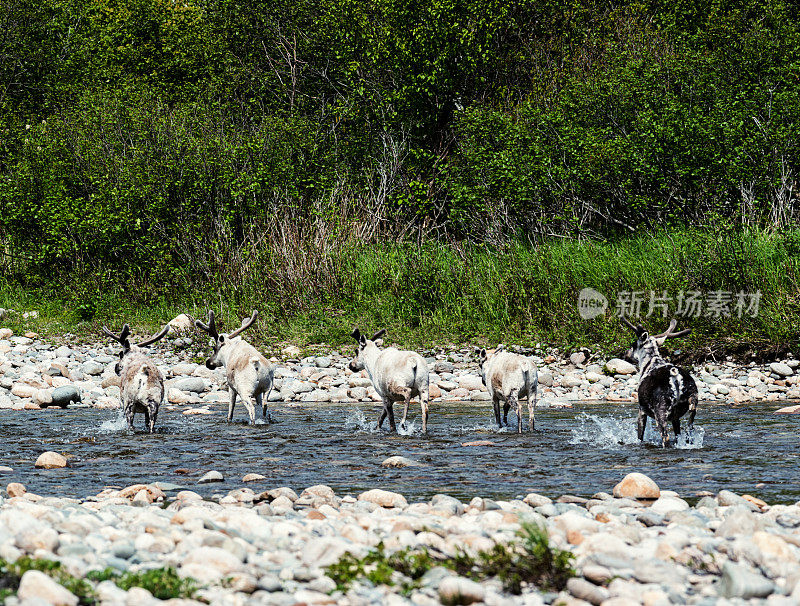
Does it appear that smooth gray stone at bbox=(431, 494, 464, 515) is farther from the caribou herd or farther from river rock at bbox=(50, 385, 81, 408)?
river rock at bbox=(50, 385, 81, 408)

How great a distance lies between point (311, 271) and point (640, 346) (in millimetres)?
13251

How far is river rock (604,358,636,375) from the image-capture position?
18.5 meters

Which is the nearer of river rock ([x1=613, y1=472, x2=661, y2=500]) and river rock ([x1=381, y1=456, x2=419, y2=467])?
river rock ([x1=613, y1=472, x2=661, y2=500])

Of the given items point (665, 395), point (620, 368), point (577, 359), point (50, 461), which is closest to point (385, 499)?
point (50, 461)

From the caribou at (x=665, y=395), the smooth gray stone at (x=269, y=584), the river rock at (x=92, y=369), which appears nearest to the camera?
the smooth gray stone at (x=269, y=584)

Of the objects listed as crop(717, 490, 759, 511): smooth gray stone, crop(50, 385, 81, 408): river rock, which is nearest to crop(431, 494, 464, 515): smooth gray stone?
crop(717, 490, 759, 511): smooth gray stone

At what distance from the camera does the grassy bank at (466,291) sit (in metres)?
19.2

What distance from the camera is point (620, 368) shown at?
1855 cm

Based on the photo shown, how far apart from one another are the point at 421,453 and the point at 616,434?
9.42ft

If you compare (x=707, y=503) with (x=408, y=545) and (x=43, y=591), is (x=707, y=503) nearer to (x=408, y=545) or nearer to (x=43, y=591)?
(x=408, y=545)

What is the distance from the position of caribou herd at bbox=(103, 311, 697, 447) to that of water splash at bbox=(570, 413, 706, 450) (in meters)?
0.21

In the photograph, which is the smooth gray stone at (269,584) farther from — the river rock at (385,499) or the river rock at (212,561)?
the river rock at (385,499)

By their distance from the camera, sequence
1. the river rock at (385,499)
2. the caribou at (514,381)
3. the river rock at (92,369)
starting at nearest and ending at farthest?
the river rock at (385,499) < the caribou at (514,381) < the river rock at (92,369)

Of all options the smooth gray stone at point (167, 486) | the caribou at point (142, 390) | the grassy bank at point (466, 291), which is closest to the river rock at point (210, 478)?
the smooth gray stone at point (167, 486)
